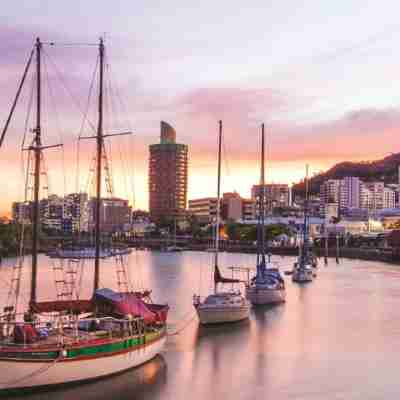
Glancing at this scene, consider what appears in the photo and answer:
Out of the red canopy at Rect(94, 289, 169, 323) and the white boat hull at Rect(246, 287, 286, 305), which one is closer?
the red canopy at Rect(94, 289, 169, 323)

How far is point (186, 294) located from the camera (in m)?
53.5

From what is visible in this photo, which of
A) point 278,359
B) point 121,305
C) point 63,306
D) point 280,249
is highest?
point 121,305

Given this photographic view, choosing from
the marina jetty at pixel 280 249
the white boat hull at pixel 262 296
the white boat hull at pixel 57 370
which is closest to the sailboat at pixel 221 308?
the white boat hull at pixel 262 296

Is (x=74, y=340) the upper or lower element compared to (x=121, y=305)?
lower

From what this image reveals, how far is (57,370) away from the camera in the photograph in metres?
20.5

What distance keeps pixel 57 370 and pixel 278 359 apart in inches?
422

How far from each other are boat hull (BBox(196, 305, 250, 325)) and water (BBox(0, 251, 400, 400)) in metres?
0.46

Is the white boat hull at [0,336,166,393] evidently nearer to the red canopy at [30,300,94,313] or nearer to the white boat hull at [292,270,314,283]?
the red canopy at [30,300,94,313]

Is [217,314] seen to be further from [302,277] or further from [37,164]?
[302,277]

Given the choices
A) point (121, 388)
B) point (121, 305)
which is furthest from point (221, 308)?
point (121, 388)

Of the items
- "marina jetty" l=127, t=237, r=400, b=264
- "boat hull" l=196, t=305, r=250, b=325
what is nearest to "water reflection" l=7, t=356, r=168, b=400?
"boat hull" l=196, t=305, r=250, b=325

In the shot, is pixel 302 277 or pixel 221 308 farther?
pixel 302 277

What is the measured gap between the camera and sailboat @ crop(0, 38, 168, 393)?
20.0 metres

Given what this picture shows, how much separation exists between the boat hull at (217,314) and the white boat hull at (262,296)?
28.6 feet
